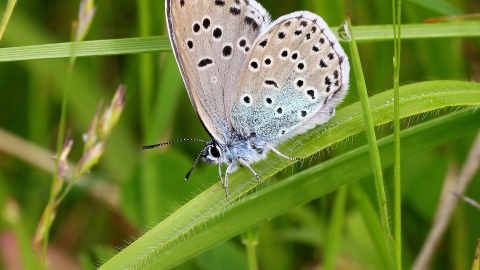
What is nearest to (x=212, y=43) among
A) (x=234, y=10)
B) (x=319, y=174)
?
(x=234, y=10)

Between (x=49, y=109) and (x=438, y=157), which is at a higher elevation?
(x=49, y=109)

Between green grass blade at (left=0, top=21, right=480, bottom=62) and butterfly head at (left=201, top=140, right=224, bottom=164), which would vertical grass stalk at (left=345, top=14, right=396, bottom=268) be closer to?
green grass blade at (left=0, top=21, right=480, bottom=62)

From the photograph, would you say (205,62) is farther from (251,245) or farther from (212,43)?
(251,245)

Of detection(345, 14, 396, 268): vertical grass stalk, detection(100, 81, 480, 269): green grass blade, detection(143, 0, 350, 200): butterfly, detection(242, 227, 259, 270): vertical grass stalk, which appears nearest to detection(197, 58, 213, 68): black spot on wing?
detection(143, 0, 350, 200): butterfly

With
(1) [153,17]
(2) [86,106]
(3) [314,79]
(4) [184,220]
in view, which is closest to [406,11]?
(3) [314,79]

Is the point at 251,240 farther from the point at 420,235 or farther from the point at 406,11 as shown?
the point at 406,11

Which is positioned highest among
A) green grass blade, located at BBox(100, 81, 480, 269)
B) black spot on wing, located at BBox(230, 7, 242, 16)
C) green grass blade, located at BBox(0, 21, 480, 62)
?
black spot on wing, located at BBox(230, 7, 242, 16)
